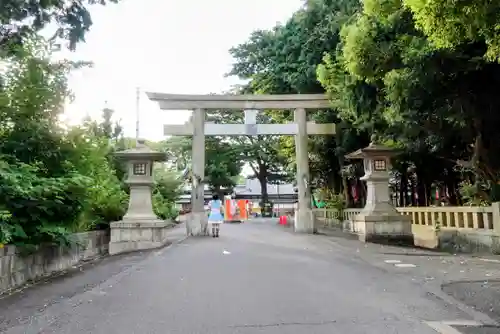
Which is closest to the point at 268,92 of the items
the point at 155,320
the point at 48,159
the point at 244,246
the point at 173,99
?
the point at 173,99

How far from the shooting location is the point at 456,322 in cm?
516

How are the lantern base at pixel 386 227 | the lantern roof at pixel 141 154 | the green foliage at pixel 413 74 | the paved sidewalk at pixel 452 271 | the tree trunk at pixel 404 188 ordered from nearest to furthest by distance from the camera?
1. the paved sidewalk at pixel 452 271
2. the green foliage at pixel 413 74
3. the lantern roof at pixel 141 154
4. the lantern base at pixel 386 227
5. the tree trunk at pixel 404 188

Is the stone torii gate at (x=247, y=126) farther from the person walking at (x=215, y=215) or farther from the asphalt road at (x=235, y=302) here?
the asphalt road at (x=235, y=302)

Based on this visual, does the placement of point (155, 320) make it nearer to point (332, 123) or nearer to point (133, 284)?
point (133, 284)

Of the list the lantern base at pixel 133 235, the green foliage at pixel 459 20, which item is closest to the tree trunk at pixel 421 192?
the lantern base at pixel 133 235

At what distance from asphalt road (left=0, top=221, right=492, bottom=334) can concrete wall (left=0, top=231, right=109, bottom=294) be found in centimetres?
48

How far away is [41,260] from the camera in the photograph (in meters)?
8.68

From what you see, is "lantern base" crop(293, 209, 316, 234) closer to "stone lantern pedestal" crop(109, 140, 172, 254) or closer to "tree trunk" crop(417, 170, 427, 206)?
"tree trunk" crop(417, 170, 427, 206)

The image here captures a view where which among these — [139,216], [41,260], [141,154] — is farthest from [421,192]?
[41,260]

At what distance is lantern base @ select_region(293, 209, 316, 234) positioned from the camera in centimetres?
2098

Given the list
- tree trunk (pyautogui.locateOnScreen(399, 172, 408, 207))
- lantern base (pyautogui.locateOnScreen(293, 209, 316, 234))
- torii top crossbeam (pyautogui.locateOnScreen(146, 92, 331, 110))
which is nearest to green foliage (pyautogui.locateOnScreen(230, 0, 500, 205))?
torii top crossbeam (pyautogui.locateOnScreen(146, 92, 331, 110))

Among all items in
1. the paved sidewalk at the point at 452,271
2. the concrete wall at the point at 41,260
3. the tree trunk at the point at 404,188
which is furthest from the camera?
the tree trunk at the point at 404,188

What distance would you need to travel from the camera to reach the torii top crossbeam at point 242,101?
2003 cm

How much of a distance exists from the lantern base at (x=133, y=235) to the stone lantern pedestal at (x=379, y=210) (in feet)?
Result: 21.4
